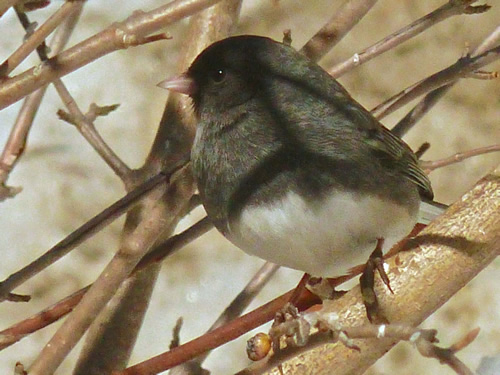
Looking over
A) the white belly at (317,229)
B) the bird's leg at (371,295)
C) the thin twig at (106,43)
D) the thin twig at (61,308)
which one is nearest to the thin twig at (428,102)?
the white belly at (317,229)

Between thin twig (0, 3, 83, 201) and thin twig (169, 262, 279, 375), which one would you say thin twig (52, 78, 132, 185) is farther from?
thin twig (169, 262, 279, 375)

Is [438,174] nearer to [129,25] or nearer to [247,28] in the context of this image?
[247,28]

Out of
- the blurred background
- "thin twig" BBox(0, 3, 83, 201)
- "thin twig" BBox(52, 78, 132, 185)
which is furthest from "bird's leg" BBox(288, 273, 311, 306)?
the blurred background

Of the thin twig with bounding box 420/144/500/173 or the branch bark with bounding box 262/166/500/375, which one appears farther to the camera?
the thin twig with bounding box 420/144/500/173

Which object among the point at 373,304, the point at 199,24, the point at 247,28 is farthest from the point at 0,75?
the point at 247,28

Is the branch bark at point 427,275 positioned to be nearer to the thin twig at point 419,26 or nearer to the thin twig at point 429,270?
the thin twig at point 429,270
